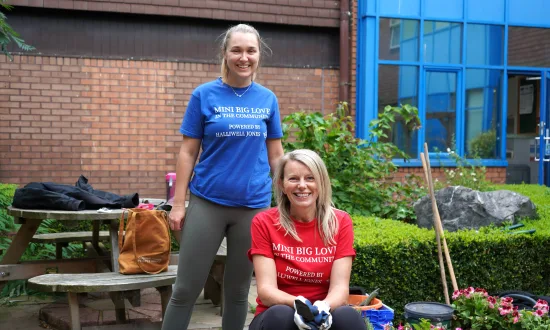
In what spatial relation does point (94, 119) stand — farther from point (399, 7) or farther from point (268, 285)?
point (268, 285)

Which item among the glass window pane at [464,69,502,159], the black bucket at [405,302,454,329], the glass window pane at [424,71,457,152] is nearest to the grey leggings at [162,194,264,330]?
the black bucket at [405,302,454,329]

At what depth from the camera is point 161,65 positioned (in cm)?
870

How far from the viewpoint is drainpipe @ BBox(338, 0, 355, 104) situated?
9.42m

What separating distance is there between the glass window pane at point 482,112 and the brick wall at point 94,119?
165 inches

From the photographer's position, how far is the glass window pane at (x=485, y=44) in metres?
10.1

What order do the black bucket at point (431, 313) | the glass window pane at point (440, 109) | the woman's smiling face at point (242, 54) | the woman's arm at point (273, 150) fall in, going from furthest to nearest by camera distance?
the glass window pane at point (440, 109)
the black bucket at point (431, 313)
the woman's arm at point (273, 150)
the woman's smiling face at point (242, 54)

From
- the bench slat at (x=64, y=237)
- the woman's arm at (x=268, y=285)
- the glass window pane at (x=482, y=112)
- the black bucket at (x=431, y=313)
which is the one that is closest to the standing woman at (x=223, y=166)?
the woman's arm at (x=268, y=285)

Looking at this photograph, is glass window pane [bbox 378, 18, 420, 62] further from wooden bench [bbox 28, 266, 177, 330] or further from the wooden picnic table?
wooden bench [bbox 28, 266, 177, 330]

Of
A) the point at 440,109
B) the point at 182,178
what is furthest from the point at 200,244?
the point at 440,109

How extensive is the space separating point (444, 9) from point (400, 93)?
1.50m

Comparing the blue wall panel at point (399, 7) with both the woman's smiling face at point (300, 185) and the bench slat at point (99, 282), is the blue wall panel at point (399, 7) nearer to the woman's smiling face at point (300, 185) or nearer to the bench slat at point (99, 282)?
the bench slat at point (99, 282)

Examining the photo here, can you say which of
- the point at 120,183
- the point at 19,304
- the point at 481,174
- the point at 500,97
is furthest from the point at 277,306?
the point at 500,97

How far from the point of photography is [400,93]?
9.80 meters

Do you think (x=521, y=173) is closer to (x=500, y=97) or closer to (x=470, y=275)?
(x=500, y=97)
